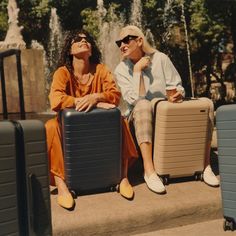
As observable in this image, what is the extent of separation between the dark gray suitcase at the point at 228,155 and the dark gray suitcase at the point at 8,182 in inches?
56.3

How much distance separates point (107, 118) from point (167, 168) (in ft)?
2.49

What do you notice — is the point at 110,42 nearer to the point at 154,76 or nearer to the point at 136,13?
the point at 136,13

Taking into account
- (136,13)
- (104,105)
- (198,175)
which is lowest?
(198,175)

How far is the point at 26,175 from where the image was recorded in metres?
3.02

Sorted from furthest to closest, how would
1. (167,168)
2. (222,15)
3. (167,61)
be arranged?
(222,15) < (167,61) < (167,168)

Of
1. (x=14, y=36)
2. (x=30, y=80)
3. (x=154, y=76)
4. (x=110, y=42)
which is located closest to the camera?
(x=154, y=76)

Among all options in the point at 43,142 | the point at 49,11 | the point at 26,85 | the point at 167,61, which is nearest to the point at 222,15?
the point at 49,11

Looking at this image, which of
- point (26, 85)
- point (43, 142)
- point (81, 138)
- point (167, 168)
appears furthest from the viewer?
point (26, 85)

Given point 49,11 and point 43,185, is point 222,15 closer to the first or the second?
point 49,11

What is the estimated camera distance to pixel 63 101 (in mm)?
4059

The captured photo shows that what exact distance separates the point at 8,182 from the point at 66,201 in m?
0.99

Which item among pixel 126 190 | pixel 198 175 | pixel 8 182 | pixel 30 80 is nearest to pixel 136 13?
pixel 30 80

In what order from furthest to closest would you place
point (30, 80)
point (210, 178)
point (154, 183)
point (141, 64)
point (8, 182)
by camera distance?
point (30, 80) < point (141, 64) < point (210, 178) < point (154, 183) < point (8, 182)

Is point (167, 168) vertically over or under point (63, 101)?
under
